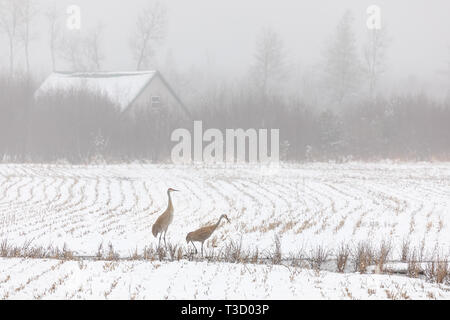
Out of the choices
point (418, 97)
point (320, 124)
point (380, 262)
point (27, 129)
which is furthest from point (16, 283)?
point (418, 97)

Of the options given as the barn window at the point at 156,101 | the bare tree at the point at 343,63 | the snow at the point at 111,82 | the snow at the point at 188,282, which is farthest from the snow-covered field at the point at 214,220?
the bare tree at the point at 343,63

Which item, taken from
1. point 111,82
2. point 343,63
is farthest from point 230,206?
point 343,63

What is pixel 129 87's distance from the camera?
43625 mm

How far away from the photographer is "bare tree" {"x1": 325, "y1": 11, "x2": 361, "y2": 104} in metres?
59.7

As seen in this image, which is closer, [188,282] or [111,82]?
[188,282]

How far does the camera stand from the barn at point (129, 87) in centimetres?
4178

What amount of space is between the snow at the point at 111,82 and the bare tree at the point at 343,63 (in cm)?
2394

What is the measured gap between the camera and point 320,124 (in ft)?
125

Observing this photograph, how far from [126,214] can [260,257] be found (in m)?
6.03

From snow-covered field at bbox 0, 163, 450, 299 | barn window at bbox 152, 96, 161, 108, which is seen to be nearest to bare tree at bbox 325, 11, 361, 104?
barn window at bbox 152, 96, 161, 108

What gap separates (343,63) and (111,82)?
27143 mm

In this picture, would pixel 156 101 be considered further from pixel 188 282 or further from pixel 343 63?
pixel 188 282

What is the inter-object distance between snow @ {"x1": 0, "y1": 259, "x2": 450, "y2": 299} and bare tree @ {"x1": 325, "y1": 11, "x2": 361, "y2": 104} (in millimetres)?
53384

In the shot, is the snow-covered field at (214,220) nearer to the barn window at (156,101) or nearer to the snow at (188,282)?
the snow at (188,282)
